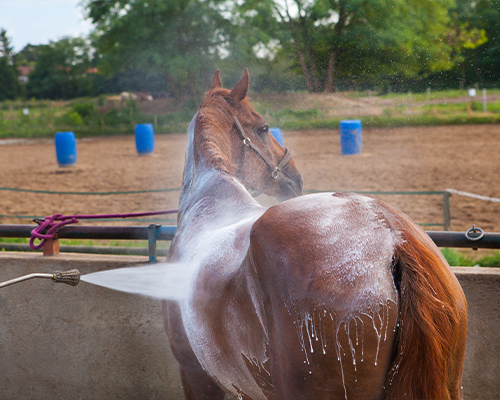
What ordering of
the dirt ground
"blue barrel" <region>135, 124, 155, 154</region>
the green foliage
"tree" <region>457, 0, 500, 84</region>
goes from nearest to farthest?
the dirt ground → "blue barrel" <region>135, 124, 155, 154</region> → "tree" <region>457, 0, 500, 84</region> → the green foliage

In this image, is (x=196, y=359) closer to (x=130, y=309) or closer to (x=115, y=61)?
(x=130, y=309)

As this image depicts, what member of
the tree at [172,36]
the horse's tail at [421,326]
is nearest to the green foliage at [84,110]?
the tree at [172,36]

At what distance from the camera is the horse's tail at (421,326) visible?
118 centimetres

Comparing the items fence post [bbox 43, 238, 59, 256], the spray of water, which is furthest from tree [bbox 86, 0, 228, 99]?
the spray of water

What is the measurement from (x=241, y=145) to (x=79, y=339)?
1546 millimetres

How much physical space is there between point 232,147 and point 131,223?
16.1 ft

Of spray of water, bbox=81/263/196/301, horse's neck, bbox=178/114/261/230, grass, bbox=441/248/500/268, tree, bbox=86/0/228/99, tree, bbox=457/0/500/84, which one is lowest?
grass, bbox=441/248/500/268

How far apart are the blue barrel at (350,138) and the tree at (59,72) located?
40.4 meters

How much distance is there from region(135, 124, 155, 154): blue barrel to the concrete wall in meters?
12.3

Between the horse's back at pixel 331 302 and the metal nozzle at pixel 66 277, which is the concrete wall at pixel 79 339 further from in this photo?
the horse's back at pixel 331 302

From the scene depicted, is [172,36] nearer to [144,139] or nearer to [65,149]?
[144,139]

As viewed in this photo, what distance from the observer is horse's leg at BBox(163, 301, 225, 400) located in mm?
1885

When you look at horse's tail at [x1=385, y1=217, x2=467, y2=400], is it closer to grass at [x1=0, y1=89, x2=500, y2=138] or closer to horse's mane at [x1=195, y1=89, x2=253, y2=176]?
horse's mane at [x1=195, y1=89, x2=253, y2=176]

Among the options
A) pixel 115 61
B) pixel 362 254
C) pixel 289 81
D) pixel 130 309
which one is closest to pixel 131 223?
pixel 130 309
